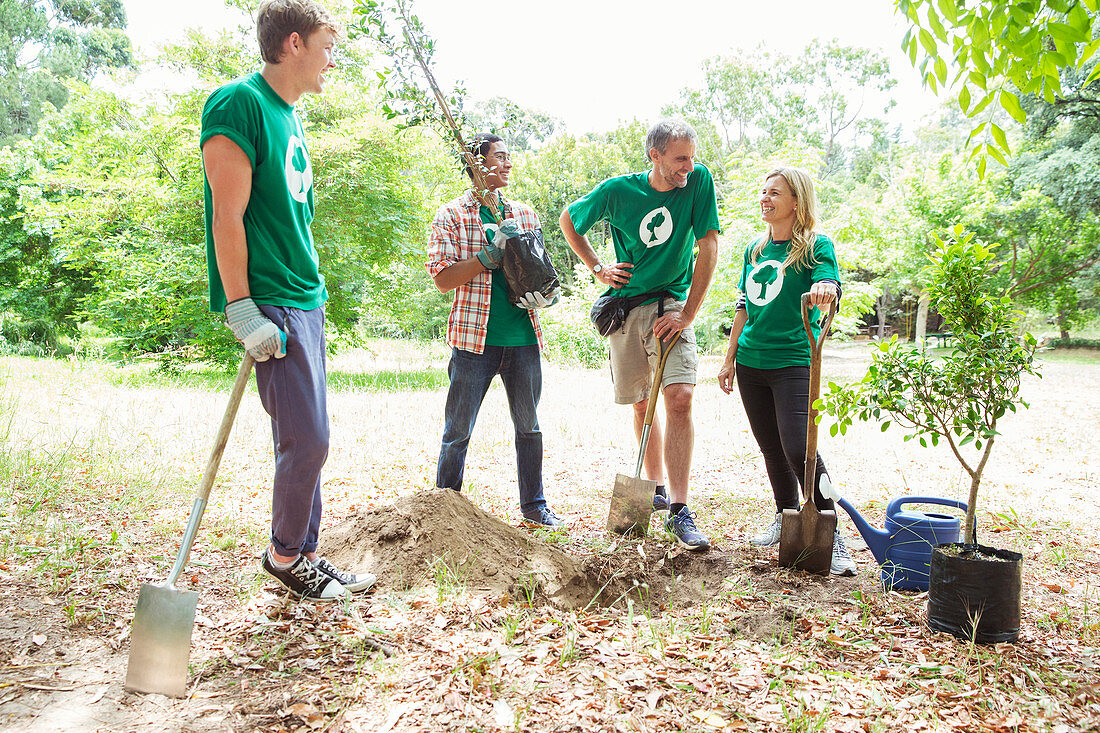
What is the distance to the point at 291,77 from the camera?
8.22 ft

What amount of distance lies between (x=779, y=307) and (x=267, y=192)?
2.40 m

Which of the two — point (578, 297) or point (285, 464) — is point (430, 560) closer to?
point (285, 464)

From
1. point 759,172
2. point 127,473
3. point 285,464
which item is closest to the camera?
point 285,464

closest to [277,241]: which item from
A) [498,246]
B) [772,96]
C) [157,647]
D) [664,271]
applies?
[498,246]

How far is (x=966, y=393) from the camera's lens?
2.54m

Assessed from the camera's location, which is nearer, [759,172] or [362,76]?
[759,172]

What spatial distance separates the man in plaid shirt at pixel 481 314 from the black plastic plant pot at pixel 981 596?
2066mm

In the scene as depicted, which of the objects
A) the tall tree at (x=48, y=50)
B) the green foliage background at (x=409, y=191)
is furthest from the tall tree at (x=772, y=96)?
the tall tree at (x=48, y=50)

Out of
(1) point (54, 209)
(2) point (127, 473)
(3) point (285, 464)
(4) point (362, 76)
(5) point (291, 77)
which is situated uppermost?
(4) point (362, 76)

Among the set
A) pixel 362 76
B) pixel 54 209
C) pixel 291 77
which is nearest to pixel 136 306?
pixel 54 209

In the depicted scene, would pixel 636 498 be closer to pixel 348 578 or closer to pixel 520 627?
pixel 520 627

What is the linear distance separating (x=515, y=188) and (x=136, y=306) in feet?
54.6

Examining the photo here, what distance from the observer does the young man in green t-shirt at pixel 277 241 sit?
7.55 ft

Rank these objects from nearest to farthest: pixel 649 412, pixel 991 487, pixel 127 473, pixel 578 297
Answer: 1. pixel 649 412
2. pixel 127 473
3. pixel 991 487
4. pixel 578 297
